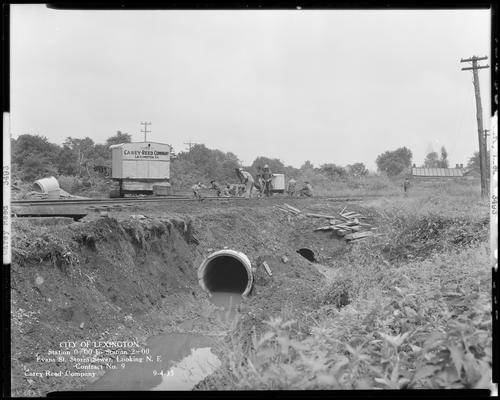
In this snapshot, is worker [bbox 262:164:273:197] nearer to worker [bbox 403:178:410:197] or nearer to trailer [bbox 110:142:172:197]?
trailer [bbox 110:142:172:197]

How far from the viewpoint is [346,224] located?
18.0m

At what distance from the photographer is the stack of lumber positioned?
1664 centimetres

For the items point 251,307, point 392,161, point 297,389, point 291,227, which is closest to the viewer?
point 297,389

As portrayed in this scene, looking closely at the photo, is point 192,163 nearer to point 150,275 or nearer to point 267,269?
point 267,269

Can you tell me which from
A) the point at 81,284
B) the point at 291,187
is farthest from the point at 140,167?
the point at 81,284

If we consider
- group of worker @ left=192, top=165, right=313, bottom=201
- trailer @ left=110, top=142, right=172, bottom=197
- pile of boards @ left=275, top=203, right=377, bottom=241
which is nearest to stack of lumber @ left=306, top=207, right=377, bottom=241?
pile of boards @ left=275, top=203, right=377, bottom=241

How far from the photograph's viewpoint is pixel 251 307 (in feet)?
31.1

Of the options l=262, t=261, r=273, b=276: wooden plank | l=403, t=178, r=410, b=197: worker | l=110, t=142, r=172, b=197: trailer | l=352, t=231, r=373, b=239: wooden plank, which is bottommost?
l=262, t=261, r=273, b=276: wooden plank

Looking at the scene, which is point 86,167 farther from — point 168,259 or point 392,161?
point 392,161

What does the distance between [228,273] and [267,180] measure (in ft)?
25.0

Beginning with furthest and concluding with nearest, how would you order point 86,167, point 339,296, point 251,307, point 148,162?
point 148,162, point 86,167, point 251,307, point 339,296

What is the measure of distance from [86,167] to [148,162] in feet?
13.2

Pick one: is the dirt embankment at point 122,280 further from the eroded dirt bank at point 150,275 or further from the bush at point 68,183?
the bush at point 68,183

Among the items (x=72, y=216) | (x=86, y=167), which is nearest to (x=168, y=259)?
(x=72, y=216)
